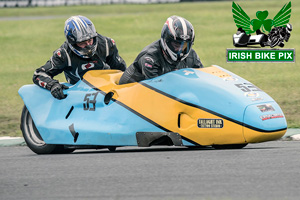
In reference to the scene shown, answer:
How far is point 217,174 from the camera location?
632 cm

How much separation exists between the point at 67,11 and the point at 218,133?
1221 inches

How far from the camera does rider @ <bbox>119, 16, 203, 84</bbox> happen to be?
8.38m

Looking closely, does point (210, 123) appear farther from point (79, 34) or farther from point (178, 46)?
point (79, 34)

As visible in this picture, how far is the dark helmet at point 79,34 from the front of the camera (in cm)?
Result: 905

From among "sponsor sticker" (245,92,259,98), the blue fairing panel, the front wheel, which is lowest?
the front wheel

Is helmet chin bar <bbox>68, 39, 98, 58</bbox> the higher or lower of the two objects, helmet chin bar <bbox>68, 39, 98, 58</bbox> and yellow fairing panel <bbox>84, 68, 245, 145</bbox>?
the higher

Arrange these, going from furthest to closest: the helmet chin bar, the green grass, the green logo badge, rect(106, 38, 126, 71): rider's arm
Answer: the green logo badge
the green grass
rect(106, 38, 126, 71): rider's arm
the helmet chin bar

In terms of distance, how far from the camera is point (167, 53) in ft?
28.1

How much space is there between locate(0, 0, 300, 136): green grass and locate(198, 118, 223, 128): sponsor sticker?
3.60 m

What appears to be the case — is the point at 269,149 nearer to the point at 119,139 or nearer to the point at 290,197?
the point at 119,139

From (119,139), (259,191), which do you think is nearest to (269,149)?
(119,139)

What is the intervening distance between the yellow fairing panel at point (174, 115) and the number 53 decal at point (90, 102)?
321 mm

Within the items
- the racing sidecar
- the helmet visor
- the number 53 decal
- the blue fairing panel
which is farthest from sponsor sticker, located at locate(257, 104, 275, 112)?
the number 53 decal

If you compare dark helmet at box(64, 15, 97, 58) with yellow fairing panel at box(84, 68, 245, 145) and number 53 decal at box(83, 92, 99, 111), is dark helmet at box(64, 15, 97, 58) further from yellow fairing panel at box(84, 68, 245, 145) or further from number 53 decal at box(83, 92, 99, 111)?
yellow fairing panel at box(84, 68, 245, 145)
